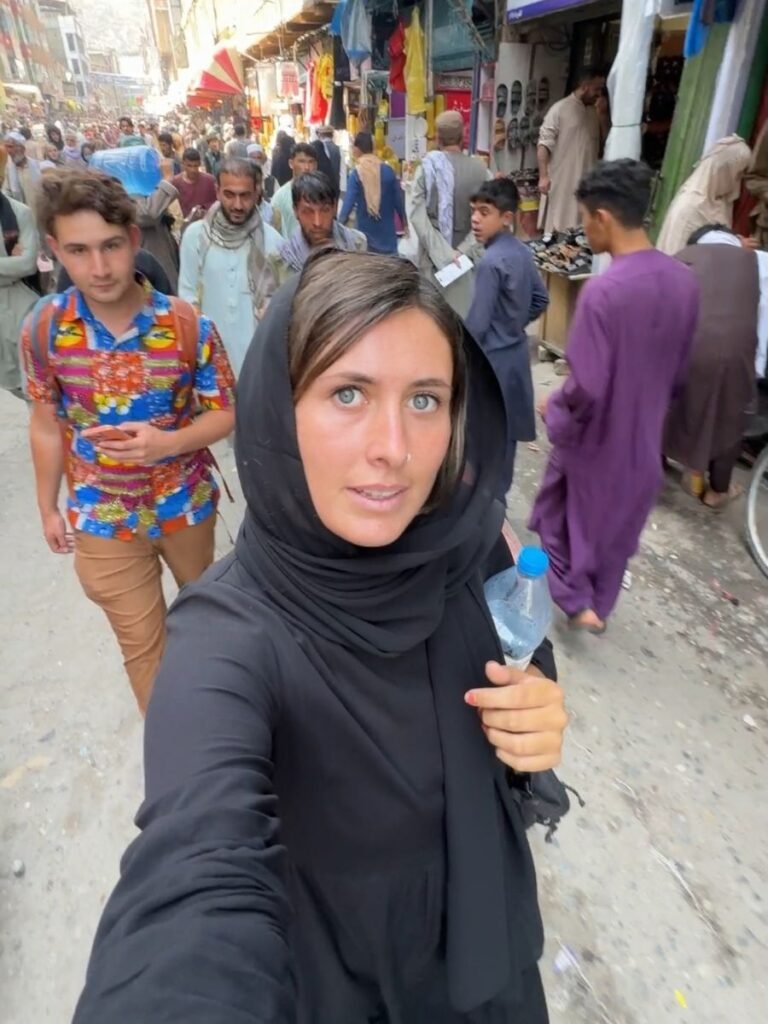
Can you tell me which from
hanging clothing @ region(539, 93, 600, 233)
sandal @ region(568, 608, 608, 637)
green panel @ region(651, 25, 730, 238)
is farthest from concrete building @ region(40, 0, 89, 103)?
sandal @ region(568, 608, 608, 637)

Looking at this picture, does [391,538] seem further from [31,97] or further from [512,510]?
[31,97]

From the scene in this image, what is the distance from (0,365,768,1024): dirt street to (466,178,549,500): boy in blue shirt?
112cm

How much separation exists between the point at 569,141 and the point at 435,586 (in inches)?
288

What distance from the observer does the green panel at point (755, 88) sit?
4258 millimetres

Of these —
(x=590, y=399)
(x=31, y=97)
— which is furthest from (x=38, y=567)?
(x=31, y=97)

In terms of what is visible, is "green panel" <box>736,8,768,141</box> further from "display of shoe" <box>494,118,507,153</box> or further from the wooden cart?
"display of shoe" <box>494,118,507,153</box>

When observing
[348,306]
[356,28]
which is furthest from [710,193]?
[356,28]

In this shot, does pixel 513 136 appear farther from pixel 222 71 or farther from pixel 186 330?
pixel 222 71

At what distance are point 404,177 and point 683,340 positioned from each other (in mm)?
9104

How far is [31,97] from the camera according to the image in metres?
42.9

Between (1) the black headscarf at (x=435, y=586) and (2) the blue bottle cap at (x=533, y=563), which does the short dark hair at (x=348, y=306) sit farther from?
(2) the blue bottle cap at (x=533, y=563)

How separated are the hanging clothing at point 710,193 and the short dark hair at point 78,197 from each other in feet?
11.0

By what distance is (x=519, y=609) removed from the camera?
Result: 125cm

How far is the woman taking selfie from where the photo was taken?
0.78m
